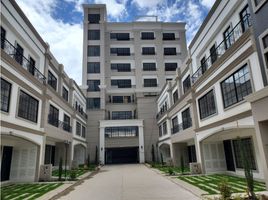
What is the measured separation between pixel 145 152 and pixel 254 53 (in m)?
27.6

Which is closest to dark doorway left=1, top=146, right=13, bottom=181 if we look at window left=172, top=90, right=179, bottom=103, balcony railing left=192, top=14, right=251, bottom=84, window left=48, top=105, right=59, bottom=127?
window left=48, top=105, right=59, bottom=127

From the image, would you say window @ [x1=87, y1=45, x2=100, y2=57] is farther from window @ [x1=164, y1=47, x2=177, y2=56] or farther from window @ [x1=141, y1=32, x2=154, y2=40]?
window @ [x1=164, y1=47, x2=177, y2=56]

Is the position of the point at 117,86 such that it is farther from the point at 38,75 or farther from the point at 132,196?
the point at 132,196

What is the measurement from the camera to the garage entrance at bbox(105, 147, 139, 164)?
1468 inches

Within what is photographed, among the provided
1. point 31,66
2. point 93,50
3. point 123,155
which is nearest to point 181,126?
point 31,66

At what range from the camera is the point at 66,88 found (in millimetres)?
25406

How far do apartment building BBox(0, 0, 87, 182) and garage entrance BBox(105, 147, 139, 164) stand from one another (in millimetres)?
17366

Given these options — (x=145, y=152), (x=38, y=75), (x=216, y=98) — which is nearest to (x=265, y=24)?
(x=216, y=98)

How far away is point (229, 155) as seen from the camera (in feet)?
54.4

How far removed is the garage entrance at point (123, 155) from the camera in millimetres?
37281

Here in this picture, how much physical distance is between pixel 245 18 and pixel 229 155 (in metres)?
9.93

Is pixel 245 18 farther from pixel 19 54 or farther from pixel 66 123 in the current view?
pixel 66 123

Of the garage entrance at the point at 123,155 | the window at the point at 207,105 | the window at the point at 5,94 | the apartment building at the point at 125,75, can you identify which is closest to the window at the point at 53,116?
the window at the point at 5,94

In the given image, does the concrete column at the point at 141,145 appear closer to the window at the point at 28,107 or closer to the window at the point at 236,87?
the window at the point at 28,107
